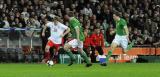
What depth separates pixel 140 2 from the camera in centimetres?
3381

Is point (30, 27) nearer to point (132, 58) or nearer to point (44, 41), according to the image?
point (44, 41)

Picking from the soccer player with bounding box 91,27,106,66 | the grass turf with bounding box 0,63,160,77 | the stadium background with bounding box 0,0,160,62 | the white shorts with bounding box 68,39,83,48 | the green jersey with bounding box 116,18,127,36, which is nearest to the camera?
the grass turf with bounding box 0,63,160,77

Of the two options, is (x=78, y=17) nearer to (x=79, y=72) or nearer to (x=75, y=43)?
(x=75, y=43)

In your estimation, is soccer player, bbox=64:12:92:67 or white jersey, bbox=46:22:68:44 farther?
white jersey, bbox=46:22:68:44

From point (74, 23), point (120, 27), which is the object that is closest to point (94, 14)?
point (120, 27)

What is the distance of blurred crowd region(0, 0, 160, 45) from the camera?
93.3 feet

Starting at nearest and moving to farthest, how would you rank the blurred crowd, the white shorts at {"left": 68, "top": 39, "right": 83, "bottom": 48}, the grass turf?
1. the grass turf
2. the white shorts at {"left": 68, "top": 39, "right": 83, "bottom": 48}
3. the blurred crowd

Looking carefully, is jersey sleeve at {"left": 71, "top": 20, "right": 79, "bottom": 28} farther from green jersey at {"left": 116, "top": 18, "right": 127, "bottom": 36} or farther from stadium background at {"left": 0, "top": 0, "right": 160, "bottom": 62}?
stadium background at {"left": 0, "top": 0, "right": 160, "bottom": 62}

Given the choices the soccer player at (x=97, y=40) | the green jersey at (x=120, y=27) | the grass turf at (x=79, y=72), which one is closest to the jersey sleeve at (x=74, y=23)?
the green jersey at (x=120, y=27)

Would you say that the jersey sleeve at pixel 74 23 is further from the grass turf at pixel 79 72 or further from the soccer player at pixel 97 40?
the soccer player at pixel 97 40

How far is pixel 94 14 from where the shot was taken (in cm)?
3134

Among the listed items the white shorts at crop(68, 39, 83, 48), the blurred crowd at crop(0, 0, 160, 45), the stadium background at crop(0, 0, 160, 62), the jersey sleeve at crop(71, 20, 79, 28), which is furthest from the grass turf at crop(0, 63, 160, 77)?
the blurred crowd at crop(0, 0, 160, 45)

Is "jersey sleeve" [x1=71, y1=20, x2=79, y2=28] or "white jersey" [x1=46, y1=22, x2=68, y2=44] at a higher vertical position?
"jersey sleeve" [x1=71, y1=20, x2=79, y2=28]

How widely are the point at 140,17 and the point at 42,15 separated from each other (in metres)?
6.08
